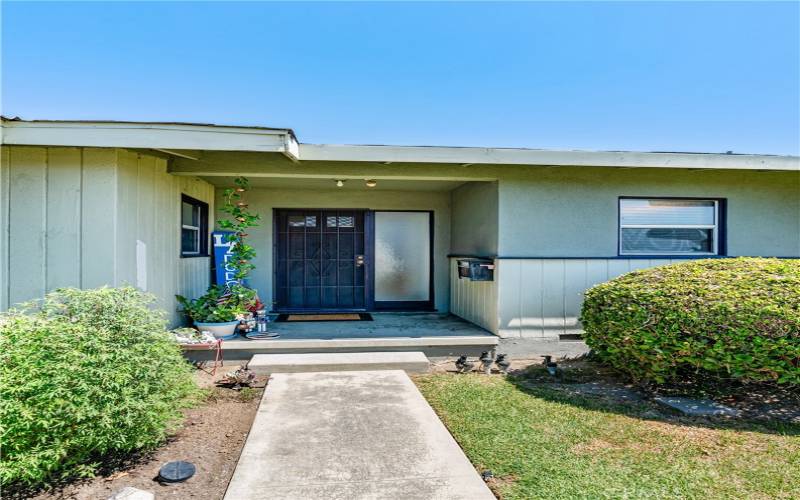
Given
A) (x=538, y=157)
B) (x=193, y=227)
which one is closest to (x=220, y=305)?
(x=193, y=227)

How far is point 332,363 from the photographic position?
5.20m

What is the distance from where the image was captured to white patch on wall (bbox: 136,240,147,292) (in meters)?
5.09

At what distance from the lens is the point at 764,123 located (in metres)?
11.8

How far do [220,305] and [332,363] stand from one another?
199 centimetres

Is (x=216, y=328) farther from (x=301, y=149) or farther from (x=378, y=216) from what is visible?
(x=378, y=216)

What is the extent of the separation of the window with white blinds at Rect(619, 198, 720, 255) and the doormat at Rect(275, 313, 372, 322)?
13.5ft

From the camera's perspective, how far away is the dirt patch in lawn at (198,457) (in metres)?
2.62

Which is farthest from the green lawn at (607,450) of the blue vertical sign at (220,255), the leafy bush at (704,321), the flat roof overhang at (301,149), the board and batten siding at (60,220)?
the blue vertical sign at (220,255)

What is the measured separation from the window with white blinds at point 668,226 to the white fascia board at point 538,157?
773 mm

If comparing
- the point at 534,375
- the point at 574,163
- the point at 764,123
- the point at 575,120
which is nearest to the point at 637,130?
the point at 575,120

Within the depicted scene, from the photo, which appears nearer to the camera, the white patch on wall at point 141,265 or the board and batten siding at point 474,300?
the white patch on wall at point 141,265

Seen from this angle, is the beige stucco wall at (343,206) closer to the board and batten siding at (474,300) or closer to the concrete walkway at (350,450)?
the board and batten siding at (474,300)

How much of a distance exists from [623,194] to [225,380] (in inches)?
221

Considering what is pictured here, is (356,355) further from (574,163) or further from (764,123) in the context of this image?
(764,123)
